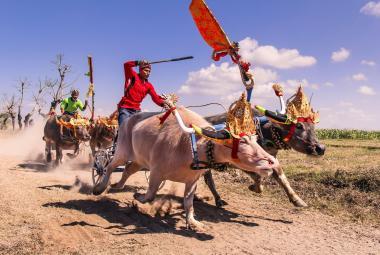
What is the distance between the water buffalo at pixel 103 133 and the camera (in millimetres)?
11773

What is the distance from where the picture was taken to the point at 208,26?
6.52 meters

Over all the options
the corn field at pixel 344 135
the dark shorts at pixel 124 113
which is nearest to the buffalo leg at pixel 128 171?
the dark shorts at pixel 124 113

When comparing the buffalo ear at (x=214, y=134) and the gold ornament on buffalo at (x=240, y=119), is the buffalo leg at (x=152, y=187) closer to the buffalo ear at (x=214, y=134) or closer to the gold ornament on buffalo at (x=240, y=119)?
the buffalo ear at (x=214, y=134)

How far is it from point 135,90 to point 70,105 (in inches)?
244

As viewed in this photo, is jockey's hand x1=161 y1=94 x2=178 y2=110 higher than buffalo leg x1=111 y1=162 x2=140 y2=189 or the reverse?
higher

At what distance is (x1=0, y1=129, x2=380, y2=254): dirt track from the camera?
5.18 meters

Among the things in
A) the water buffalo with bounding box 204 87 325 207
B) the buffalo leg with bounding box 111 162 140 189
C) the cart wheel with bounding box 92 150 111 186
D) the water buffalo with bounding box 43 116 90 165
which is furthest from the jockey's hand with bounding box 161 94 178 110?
the water buffalo with bounding box 43 116 90 165

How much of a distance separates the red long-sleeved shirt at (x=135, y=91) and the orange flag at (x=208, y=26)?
1601 millimetres

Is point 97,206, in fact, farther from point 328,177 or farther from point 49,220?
point 328,177

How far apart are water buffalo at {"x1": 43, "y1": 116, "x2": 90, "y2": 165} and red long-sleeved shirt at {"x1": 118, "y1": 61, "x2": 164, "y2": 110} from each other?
4.83m

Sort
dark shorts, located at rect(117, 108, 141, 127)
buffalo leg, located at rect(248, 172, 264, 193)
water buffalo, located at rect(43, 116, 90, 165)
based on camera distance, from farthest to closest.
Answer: water buffalo, located at rect(43, 116, 90, 165), buffalo leg, located at rect(248, 172, 264, 193), dark shorts, located at rect(117, 108, 141, 127)

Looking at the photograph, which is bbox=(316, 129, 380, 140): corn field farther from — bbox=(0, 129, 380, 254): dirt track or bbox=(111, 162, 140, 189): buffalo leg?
bbox=(111, 162, 140, 189): buffalo leg

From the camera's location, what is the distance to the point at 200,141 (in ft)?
18.2

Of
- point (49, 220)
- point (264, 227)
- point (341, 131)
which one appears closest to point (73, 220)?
point (49, 220)
